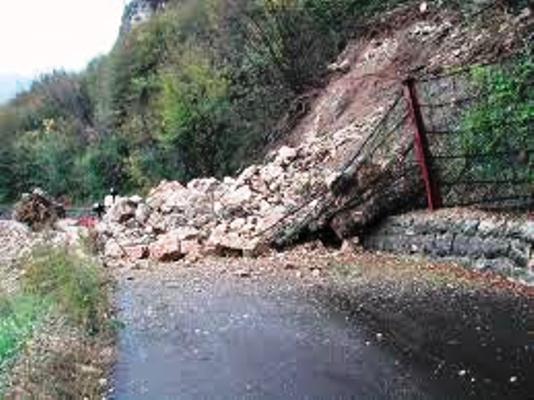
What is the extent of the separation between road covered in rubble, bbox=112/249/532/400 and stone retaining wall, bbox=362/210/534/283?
1.20 ft

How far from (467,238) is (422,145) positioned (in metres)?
1.87

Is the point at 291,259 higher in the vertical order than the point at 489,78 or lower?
lower

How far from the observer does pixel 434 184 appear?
12.6 metres

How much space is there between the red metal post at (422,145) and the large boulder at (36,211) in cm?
1626

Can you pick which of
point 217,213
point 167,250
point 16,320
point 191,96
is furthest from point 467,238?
point 191,96

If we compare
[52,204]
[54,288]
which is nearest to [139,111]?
[52,204]

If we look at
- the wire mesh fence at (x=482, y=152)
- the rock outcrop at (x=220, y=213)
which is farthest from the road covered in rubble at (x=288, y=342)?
the rock outcrop at (x=220, y=213)

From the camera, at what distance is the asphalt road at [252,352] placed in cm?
724

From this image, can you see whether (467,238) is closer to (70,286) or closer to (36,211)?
(70,286)

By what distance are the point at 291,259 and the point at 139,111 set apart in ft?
89.6

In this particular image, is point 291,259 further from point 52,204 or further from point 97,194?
point 97,194

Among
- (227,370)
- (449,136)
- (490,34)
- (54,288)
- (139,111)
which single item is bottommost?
(227,370)

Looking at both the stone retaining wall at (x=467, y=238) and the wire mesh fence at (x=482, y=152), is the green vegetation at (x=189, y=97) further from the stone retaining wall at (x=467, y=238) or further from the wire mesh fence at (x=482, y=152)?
the stone retaining wall at (x=467, y=238)

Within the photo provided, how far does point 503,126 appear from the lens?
11.6 meters
